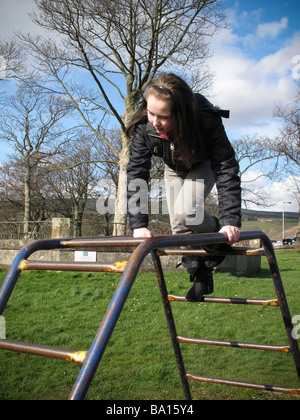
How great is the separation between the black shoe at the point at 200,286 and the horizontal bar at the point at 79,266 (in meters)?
1.12

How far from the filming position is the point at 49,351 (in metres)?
1.23

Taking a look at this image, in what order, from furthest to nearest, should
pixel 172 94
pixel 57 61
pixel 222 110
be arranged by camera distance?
pixel 57 61 → pixel 222 110 → pixel 172 94

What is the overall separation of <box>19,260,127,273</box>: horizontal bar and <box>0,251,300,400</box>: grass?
5.06 feet

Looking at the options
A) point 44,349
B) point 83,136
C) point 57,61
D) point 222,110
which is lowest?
point 44,349

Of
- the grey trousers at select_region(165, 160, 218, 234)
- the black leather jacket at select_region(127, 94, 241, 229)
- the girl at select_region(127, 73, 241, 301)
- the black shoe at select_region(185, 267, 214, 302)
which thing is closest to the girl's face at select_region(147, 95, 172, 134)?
the girl at select_region(127, 73, 241, 301)

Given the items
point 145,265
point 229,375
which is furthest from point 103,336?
point 145,265

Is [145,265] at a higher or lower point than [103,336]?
lower

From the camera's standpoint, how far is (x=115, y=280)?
6.84 metres

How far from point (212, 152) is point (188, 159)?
0.47ft

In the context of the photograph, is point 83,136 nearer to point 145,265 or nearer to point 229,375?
point 145,265

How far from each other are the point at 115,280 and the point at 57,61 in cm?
840

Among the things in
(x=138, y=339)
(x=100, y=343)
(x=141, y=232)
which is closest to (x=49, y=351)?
(x=100, y=343)

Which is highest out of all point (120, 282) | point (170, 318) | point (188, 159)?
point (188, 159)

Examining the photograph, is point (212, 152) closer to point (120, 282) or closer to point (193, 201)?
point (193, 201)
